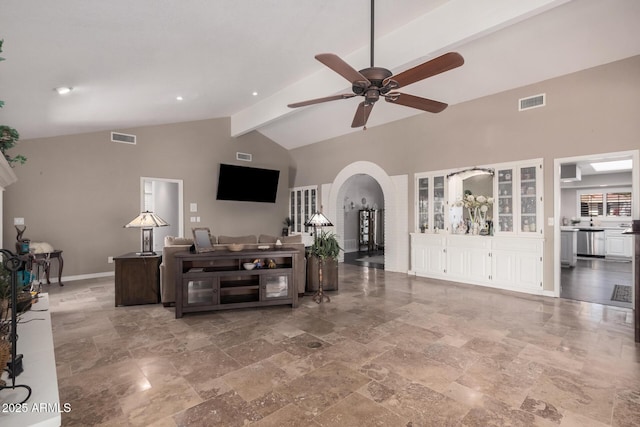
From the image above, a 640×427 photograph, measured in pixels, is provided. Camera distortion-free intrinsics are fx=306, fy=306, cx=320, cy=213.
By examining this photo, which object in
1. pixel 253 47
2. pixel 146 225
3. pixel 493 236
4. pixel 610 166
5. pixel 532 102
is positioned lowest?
pixel 493 236

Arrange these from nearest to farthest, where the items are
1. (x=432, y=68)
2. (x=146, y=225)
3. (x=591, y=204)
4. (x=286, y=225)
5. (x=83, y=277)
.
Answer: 1. (x=432, y=68)
2. (x=146, y=225)
3. (x=83, y=277)
4. (x=286, y=225)
5. (x=591, y=204)

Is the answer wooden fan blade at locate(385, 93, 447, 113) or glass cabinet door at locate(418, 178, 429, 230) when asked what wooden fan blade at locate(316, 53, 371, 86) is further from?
glass cabinet door at locate(418, 178, 429, 230)

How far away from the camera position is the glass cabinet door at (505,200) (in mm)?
5383

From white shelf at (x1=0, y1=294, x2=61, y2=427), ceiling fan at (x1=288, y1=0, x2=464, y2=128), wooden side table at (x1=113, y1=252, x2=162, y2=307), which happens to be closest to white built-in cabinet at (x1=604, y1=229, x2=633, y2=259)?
ceiling fan at (x1=288, y1=0, x2=464, y2=128)

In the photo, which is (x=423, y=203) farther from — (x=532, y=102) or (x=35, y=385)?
(x=35, y=385)

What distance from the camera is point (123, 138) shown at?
664 cm

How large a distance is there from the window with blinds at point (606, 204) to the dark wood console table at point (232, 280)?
1056cm

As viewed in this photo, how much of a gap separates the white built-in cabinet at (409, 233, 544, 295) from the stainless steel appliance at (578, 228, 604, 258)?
18.8 ft

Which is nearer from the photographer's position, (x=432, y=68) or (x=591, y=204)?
(x=432, y=68)

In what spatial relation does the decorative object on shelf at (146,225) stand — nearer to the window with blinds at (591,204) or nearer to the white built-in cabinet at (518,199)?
the white built-in cabinet at (518,199)

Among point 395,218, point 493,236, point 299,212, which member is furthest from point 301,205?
point 493,236

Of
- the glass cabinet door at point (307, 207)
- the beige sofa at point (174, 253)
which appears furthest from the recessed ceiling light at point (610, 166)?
the beige sofa at point (174, 253)

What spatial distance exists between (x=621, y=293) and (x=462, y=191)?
2988 millimetres

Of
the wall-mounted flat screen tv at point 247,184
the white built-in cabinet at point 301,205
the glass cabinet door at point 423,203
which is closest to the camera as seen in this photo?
the glass cabinet door at point 423,203
